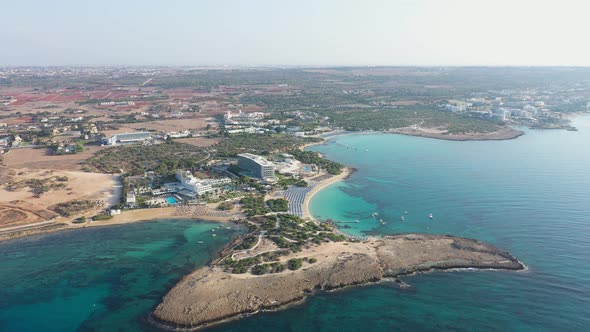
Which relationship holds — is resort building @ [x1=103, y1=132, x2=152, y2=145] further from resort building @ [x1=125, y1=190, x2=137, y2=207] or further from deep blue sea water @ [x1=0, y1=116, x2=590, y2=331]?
deep blue sea water @ [x1=0, y1=116, x2=590, y2=331]

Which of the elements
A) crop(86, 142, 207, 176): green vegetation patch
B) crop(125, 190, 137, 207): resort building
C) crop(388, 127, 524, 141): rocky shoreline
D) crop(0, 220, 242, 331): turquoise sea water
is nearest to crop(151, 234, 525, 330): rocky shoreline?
crop(0, 220, 242, 331): turquoise sea water

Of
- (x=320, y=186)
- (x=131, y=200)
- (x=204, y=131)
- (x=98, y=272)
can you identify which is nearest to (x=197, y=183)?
(x=131, y=200)

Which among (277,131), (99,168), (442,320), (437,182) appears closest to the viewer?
(442,320)

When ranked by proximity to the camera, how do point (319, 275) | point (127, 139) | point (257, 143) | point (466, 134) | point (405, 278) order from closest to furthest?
point (319, 275) → point (405, 278) → point (257, 143) → point (127, 139) → point (466, 134)

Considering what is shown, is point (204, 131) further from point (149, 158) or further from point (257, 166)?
point (257, 166)

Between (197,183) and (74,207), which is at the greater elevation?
(197,183)

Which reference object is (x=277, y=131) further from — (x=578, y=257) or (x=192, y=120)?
(x=578, y=257)

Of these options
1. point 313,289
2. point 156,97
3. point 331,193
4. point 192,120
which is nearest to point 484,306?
point 313,289
